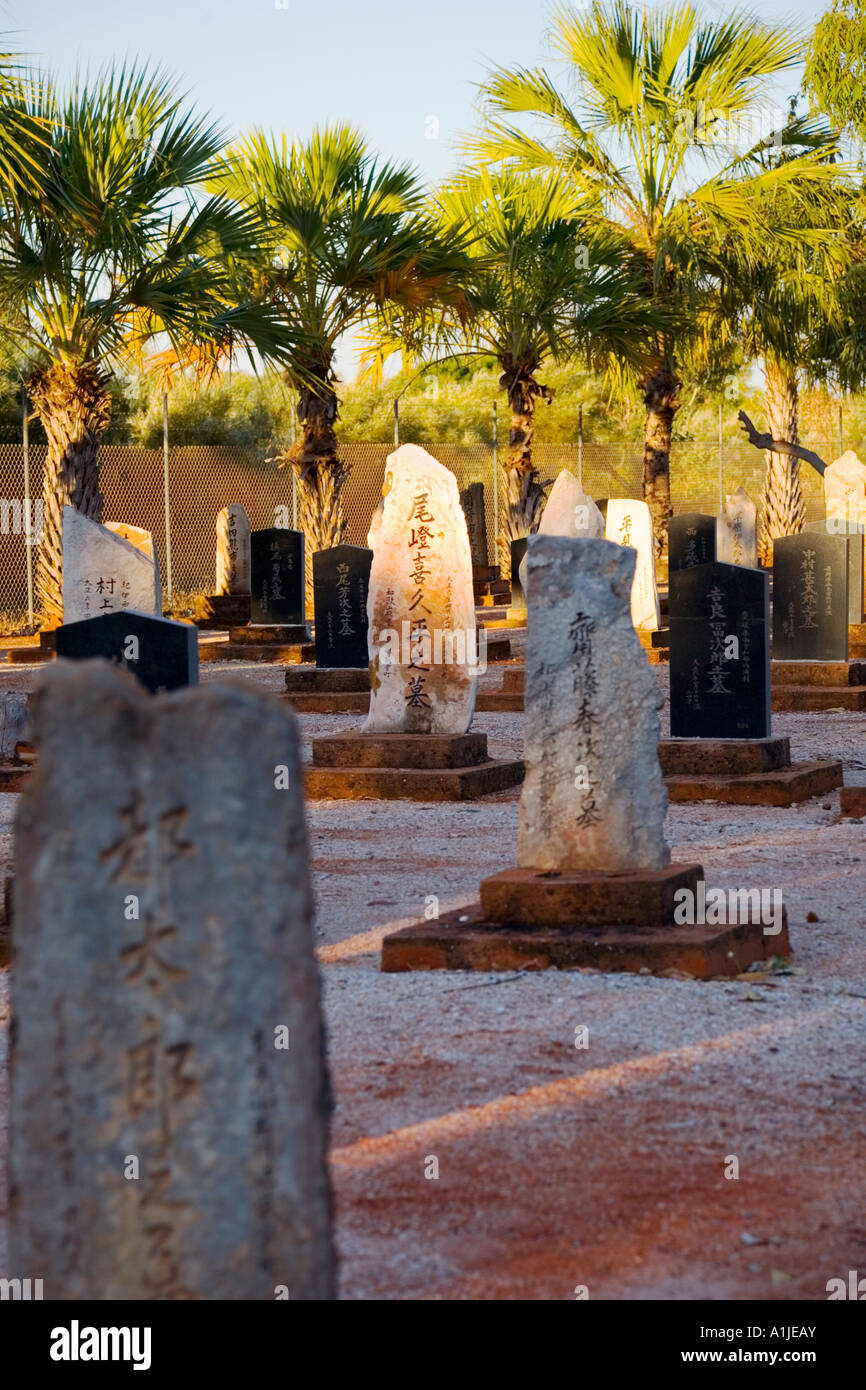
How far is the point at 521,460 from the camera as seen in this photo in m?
21.0

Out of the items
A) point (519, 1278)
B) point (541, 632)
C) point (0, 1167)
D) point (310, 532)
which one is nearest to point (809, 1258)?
point (519, 1278)

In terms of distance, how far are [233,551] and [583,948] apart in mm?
15545

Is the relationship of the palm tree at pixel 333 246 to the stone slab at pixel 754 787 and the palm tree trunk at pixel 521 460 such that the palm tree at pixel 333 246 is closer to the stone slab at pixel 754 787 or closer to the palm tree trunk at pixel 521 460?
the palm tree trunk at pixel 521 460

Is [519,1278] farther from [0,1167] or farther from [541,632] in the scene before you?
[541,632]

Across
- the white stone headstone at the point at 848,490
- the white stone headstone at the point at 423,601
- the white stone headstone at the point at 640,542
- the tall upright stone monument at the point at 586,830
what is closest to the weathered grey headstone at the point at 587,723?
the tall upright stone monument at the point at 586,830

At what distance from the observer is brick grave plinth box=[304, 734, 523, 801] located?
9039mm

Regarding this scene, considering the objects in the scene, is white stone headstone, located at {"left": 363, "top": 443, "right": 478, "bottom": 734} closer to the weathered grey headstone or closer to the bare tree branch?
the weathered grey headstone

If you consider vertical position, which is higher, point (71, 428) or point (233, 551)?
point (71, 428)

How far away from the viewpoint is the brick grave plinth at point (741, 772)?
8.62 meters

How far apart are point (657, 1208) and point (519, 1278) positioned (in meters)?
0.43

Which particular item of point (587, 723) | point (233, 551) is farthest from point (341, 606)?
point (587, 723)

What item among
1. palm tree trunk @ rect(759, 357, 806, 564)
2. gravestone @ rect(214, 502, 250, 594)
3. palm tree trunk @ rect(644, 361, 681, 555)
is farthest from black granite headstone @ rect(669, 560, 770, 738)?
palm tree trunk @ rect(759, 357, 806, 564)

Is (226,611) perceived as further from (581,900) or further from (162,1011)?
(162,1011)

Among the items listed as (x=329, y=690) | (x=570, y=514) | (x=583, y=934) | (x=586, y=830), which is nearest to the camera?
(x=583, y=934)
